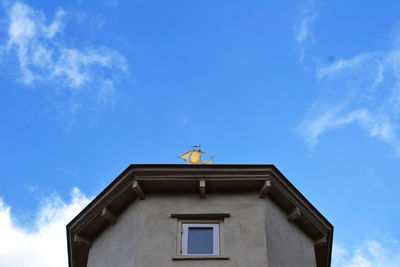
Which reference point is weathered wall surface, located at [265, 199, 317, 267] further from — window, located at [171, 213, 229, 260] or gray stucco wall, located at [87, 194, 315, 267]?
window, located at [171, 213, 229, 260]

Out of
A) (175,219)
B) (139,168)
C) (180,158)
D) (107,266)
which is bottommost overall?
(107,266)

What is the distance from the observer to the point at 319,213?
63.8ft

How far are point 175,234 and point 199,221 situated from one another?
921 millimetres

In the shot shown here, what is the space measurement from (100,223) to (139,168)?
2485mm

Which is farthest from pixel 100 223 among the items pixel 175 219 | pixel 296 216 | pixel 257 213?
pixel 296 216

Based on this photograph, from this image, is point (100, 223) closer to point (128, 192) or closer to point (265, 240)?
point (128, 192)

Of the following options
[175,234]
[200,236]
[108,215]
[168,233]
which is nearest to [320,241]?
[200,236]

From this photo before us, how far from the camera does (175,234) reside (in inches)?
682

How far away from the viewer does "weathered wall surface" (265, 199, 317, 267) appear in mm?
17344

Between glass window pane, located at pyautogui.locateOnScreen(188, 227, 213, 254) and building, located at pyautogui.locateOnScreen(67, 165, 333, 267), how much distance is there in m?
0.03

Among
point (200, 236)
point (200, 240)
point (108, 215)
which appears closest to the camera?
point (200, 240)

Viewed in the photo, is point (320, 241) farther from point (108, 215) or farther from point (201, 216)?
point (108, 215)

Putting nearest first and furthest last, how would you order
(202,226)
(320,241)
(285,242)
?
1. (202,226)
2. (285,242)
3. (320,241)

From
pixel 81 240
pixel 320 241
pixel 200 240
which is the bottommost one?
pixel 200 240
